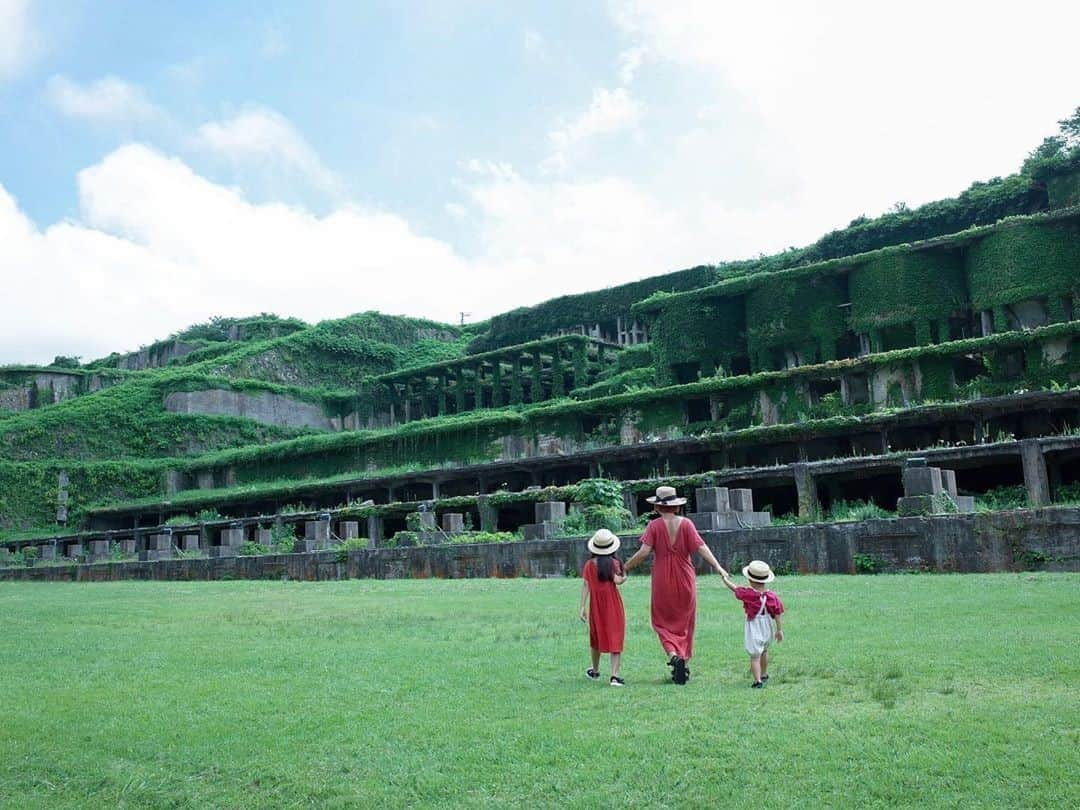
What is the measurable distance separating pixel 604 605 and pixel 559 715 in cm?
155

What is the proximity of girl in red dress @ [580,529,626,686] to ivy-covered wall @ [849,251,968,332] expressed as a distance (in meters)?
37.9

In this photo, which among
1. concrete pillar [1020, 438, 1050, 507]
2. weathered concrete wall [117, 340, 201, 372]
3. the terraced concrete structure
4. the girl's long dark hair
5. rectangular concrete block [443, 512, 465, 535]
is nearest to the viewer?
the girl's long dark hair

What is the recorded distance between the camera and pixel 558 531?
24203 mm

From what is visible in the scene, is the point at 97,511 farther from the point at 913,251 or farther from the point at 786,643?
the point at 786,643

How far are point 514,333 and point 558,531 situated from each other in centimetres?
4567

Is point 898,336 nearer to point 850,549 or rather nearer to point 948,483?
point 948,483

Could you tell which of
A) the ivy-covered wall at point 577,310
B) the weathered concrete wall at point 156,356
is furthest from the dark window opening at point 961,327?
the weathered concrete wall at point 156,356

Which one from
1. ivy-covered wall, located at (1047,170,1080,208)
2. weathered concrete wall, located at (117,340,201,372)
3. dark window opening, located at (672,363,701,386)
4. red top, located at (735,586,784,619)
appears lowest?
red top, located at (735,586,784,619)

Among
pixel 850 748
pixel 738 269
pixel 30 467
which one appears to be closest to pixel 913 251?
pixel 738 269

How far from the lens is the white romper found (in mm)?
8078

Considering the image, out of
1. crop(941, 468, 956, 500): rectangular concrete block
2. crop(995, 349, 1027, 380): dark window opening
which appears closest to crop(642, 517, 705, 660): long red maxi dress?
crop(941, 468, 956, 500): rectangular concrete block

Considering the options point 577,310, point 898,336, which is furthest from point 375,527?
point 577,310

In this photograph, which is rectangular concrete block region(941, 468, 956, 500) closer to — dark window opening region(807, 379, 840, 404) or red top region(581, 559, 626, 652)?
red top region(581, 559, 626, 652)

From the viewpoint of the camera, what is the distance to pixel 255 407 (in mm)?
68875
